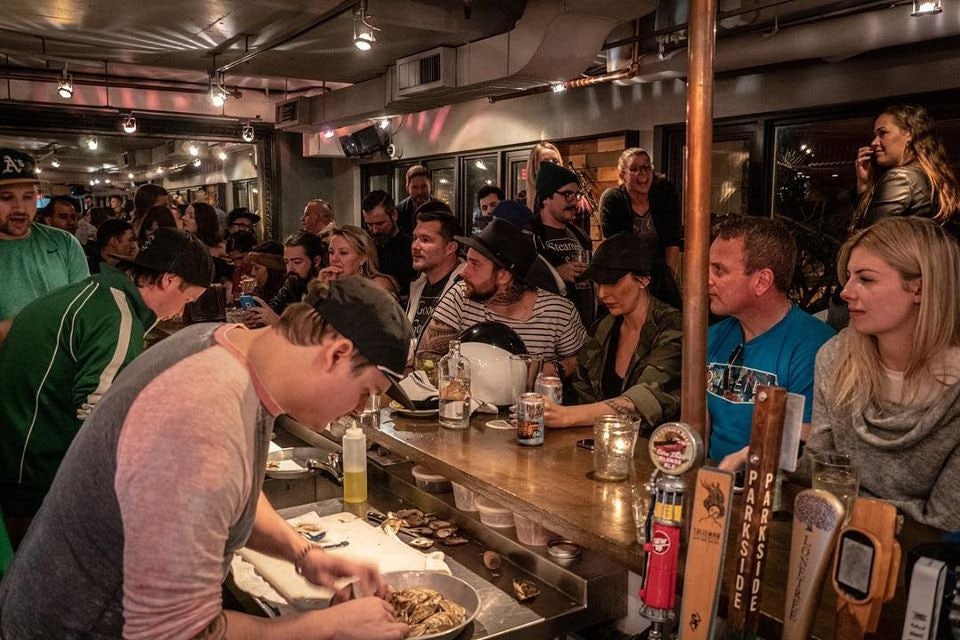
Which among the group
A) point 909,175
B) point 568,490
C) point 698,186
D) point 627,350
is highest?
point 909,175

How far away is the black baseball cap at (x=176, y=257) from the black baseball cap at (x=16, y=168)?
47.6 inches

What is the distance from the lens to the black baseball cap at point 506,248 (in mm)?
3570

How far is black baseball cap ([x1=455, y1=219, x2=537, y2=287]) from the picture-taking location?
357cm

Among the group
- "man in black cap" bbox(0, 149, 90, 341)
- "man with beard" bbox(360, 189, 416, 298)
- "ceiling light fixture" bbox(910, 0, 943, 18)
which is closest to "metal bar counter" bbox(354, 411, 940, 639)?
"man in black cap" bbox(0, 149, 90, 341)

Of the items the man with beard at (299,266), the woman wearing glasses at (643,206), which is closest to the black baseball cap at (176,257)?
the man with beard at (299,266)

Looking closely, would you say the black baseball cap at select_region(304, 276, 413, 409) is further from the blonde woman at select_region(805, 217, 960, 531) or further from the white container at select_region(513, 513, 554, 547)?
the blonde woman at select_region(805, 217, 960, 531)

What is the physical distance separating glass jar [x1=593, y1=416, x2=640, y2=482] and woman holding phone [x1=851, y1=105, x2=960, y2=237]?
2.24 metres

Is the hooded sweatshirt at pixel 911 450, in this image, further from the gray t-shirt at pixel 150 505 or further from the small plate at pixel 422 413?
the gray t-shirt at pixel 150 505

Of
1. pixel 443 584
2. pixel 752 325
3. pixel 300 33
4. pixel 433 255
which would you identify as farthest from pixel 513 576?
pixel 300 33

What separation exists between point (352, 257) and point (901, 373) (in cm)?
340

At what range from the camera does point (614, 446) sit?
203 cm

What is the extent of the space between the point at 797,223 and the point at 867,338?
3785 millimetres

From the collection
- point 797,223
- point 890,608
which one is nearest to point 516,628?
point 890,608

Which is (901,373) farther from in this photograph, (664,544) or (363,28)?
→ (363,28)
